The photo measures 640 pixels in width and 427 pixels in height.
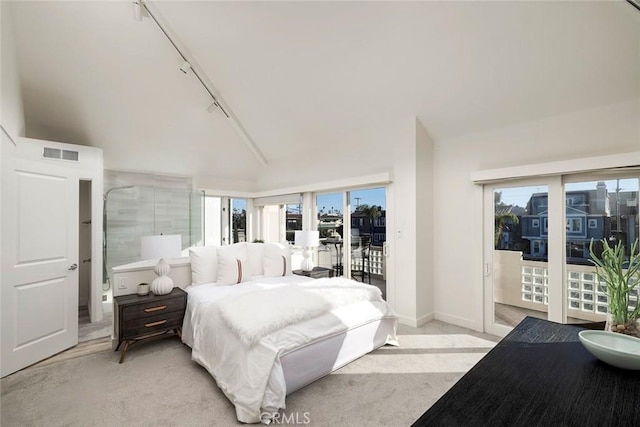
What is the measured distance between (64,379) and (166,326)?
2.69ft

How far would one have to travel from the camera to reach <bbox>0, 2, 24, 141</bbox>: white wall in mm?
2309

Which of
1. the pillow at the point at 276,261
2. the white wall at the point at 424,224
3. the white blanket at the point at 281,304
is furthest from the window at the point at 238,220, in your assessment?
the white wall at the point at 424,224

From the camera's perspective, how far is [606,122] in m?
2.66

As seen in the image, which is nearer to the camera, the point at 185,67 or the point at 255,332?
the point at 255,332

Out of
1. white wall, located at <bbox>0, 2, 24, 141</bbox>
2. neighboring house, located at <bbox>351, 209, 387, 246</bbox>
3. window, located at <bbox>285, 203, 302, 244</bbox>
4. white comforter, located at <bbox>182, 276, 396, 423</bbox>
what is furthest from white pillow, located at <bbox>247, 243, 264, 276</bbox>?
white wall, located at <bbox>0, 2, 24, 141</bbox>

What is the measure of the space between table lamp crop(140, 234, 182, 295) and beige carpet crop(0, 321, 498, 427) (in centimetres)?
65

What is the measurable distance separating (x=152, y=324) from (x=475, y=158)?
401 centimetres

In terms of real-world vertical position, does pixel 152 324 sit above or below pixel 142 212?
below

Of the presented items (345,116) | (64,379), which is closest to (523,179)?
(345,116)

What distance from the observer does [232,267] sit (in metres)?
3.27

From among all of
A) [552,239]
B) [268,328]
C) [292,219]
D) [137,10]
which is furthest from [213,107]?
[552,239]

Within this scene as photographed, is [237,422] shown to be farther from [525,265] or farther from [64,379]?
[525,265]

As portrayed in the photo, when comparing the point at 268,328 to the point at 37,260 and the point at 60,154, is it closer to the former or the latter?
the point at 37,260

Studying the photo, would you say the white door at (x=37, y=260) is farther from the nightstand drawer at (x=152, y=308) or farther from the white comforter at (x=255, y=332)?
the white comforter at (x=255, y=332)
